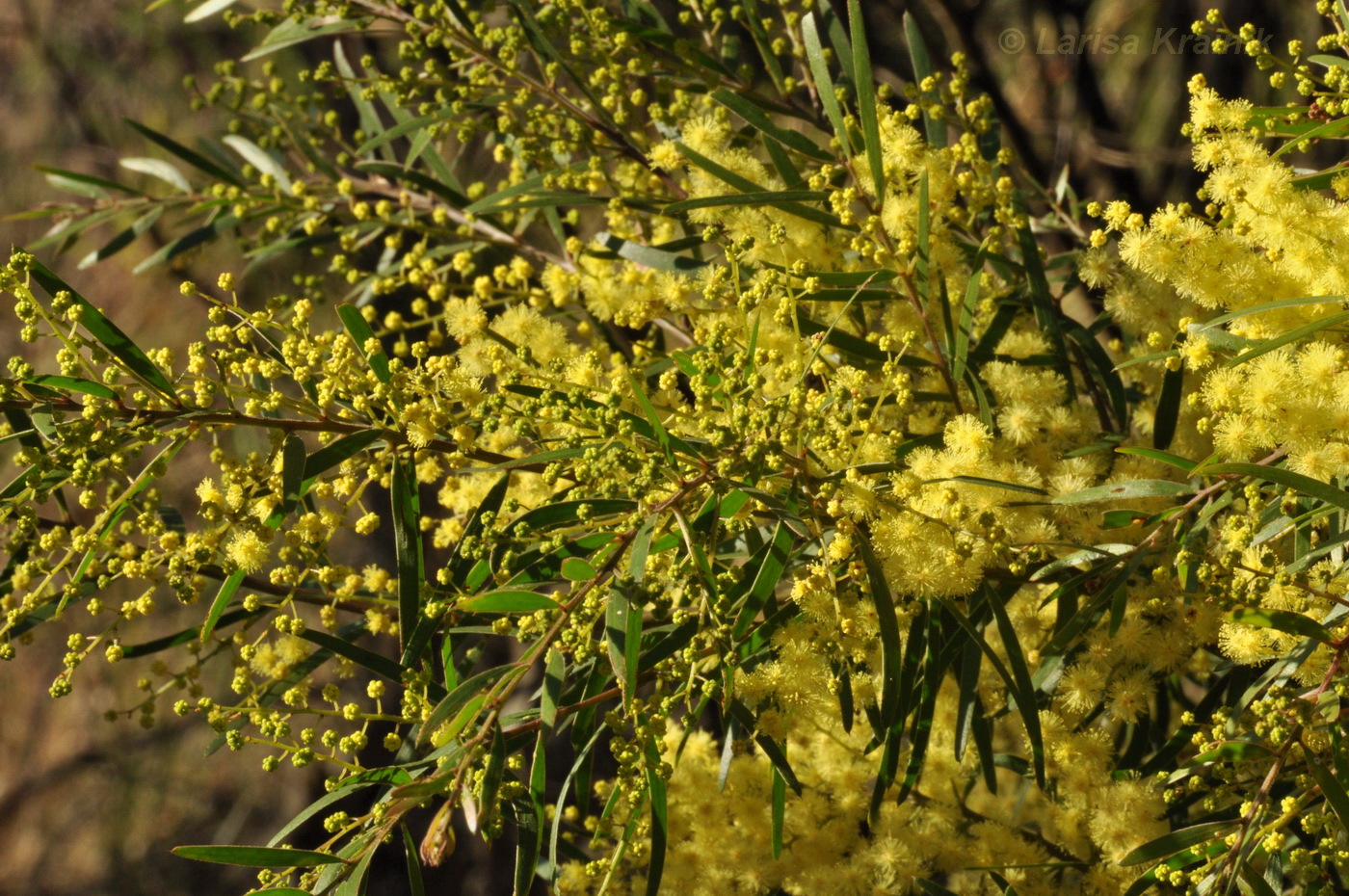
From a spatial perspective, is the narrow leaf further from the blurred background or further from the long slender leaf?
the blurred background

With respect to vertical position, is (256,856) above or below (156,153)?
below

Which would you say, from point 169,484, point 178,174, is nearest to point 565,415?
point 178,174

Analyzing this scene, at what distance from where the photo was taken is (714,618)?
70cm

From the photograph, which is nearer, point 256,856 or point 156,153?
point 256,856

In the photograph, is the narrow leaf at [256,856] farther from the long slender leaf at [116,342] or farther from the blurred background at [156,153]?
the blurred background at [156,153]

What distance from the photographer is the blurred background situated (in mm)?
2172

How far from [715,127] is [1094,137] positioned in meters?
1.45

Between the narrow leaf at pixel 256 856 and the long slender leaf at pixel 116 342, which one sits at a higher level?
the long slender leaf at pixel 116 342

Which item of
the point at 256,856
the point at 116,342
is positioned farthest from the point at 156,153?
the point at 256,856

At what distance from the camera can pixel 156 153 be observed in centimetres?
209

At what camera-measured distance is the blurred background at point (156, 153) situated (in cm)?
217

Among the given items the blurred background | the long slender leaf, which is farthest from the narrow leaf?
the blurred background

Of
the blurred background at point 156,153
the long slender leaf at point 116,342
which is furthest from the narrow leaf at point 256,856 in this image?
the blurred background at point 156,153

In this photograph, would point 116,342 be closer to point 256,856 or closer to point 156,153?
point 256,856
